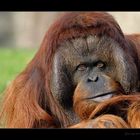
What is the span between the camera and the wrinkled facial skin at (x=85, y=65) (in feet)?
11.8

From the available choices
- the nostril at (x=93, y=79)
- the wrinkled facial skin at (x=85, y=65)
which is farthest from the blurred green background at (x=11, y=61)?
the nostril at (x=93, y=79)

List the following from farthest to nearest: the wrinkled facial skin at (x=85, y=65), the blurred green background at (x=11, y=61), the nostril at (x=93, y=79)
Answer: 1. the blurred green background at (x=11, y=61)
2. the wrinkled facial skin at (x=85, y=65)
3. the nostril at (x=93, y=79)

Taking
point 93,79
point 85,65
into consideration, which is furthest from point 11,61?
point 93,79

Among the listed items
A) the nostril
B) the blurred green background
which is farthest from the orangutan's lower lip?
the blurred green background

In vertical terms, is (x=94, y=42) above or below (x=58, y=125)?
above

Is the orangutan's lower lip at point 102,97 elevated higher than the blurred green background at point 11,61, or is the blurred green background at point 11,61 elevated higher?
the orangutan's lower lip at point 102,97

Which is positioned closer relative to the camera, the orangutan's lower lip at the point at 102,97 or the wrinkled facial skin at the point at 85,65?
the orangutan's lower lip at the point at 102,97

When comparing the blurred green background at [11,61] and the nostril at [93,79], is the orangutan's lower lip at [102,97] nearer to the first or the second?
the nostril at [93,79]

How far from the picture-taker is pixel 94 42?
3635 mm

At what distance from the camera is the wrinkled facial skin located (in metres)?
3.59

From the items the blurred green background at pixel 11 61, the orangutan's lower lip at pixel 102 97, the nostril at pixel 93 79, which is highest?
Result: the nostril at pixel 93 79
